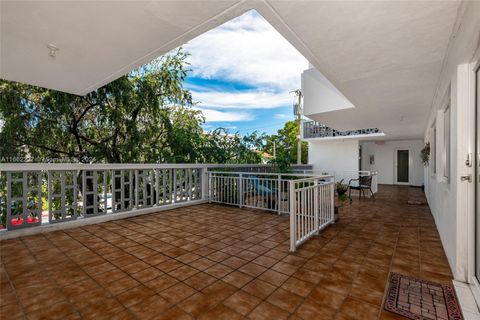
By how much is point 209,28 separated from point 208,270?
2557mm

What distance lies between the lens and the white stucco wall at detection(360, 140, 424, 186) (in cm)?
1152

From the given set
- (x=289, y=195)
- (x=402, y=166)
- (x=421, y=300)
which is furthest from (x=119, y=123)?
(x=402, y=166)

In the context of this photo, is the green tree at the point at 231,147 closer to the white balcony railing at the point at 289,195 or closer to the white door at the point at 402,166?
the white balcony railing at the point at 289,195

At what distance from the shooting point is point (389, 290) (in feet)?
6.79

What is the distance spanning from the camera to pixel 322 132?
437 inches

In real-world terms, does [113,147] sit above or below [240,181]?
above

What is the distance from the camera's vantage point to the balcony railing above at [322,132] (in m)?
10.0

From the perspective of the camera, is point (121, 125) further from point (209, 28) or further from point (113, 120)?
point (209, 28)

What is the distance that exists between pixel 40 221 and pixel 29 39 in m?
2.78

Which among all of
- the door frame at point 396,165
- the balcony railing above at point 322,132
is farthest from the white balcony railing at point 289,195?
the door frame at point 396,165

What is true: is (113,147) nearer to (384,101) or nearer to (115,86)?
(115,86)

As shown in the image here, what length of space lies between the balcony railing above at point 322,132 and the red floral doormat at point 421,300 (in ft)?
28.3

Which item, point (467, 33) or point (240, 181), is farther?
point (240, 181)

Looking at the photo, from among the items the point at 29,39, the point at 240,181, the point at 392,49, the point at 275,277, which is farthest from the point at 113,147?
the point at 392,49
